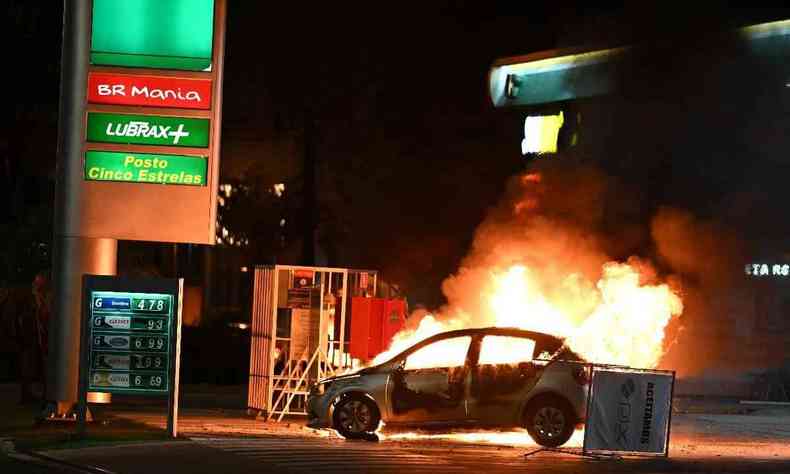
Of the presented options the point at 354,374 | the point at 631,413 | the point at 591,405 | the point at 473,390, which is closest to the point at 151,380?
the point at 354,374

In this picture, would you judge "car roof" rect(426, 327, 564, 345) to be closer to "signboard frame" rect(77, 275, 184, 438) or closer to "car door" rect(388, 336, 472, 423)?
"car door" rect(388, 336, 472, 423)

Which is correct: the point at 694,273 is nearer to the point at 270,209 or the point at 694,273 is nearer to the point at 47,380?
the point at 270,209

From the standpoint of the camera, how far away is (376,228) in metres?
31.9

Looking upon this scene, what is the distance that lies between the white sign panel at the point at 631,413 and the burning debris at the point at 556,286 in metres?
1.76

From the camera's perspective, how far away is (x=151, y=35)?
15773 mm

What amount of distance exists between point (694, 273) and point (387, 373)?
47.8ft

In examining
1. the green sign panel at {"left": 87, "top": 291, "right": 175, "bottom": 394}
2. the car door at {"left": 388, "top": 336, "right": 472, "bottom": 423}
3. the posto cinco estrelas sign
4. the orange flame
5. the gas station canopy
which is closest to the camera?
the green sign panel at {"left": 87, "top": 291, "right": 175, "bottom": 394}

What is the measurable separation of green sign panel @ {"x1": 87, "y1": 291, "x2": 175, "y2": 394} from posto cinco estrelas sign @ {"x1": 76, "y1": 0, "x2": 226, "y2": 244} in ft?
3.31

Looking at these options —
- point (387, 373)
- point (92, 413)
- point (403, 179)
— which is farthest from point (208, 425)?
point (403, 179)

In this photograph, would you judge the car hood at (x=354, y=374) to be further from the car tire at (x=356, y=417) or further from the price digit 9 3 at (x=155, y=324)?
the price digit 9 3 at (x=155, y=324)

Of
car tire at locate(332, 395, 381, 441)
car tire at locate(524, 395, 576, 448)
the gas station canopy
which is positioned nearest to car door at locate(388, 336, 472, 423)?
car tire at locate(332, 395, 381, 441)

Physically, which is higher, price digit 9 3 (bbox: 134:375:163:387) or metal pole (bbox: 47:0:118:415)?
metal pole (bbox: 47:0:118:415)

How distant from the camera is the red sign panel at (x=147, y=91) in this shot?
15695mm

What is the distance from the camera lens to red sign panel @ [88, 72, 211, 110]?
15695 millimetres
